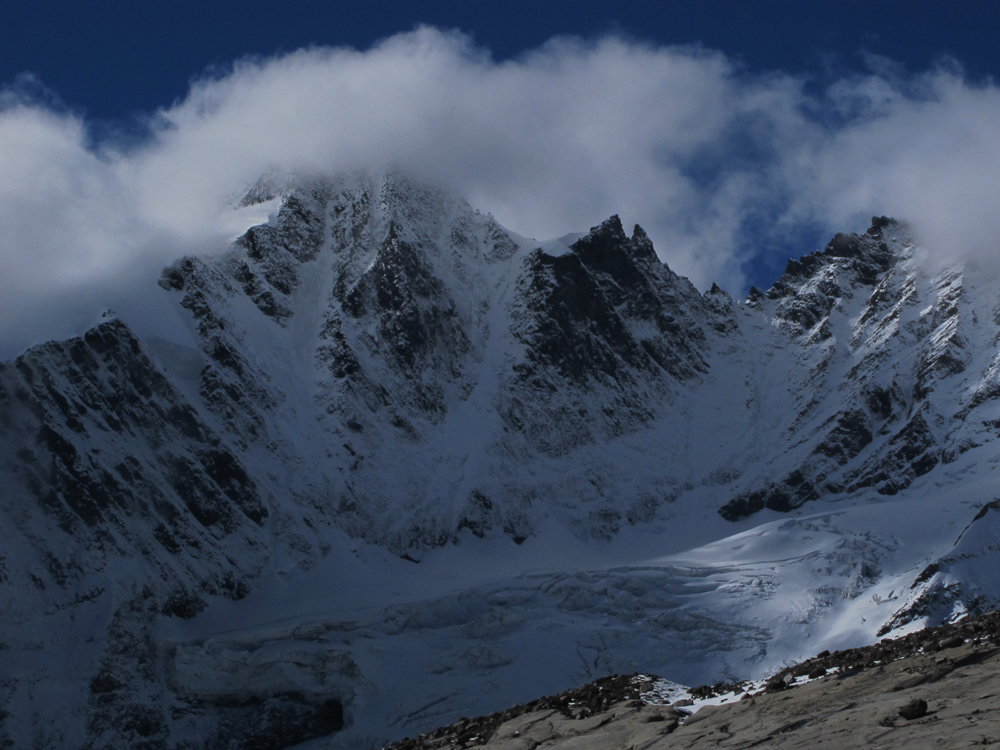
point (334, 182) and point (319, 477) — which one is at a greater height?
point (334, 182)

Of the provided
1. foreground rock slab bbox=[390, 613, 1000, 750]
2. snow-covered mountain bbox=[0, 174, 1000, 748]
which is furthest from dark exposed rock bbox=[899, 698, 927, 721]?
snow-covered mountain bbox=[0, 174, 1000, 748]

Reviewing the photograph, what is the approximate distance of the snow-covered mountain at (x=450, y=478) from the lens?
91.6 m

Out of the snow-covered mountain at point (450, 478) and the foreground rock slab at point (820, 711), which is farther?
the snow-covered mountain at point (450, 478)

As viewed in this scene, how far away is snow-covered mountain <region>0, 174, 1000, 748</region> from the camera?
300ft

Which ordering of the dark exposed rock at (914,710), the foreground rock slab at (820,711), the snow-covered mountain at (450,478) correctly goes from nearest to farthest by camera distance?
the foreground rock slab at (820,711)
the dark exposed rock at (914,710)
the snow-covered mountain at (450,478)

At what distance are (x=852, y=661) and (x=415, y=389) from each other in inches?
4407

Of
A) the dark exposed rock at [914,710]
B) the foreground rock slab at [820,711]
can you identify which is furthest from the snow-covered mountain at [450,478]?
the dark exposed rock at [914,710]

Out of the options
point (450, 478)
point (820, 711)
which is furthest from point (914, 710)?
point (450, 478)

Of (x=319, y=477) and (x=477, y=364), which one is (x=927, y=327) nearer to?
(x=477, y=364)

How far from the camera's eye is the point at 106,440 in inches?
4058

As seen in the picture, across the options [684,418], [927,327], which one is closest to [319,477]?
[684,418]

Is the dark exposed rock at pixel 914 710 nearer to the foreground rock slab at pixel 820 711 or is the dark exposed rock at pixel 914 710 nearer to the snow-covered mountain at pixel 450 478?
the foreground rock slab at pixel 820 711

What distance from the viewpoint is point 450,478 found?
5005 inches

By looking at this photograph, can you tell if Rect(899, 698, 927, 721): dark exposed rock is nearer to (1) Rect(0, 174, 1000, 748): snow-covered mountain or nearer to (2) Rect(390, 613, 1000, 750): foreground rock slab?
(2) Rect(390, 613, 1000, 750): foreground rock slab
